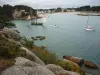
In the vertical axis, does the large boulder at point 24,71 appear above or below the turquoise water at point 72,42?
above

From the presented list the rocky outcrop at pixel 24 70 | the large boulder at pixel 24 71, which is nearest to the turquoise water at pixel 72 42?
the rocky outcrop at pixel 24 70

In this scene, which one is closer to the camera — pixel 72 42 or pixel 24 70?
pixel 24 70

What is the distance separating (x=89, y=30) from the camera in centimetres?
7606

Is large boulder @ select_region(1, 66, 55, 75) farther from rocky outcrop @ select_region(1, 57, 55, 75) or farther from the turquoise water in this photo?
the turquoise water

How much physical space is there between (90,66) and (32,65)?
1684cm

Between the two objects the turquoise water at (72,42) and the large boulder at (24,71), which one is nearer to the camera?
the large boulder at (24,71)

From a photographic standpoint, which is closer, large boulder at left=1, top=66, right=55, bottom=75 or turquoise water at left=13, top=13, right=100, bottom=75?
large boulder at left=1, top=66, right=55, bottom=75

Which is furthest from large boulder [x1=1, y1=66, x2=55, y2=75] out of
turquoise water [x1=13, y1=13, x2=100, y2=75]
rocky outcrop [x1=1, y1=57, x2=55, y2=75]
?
turquoise water [x1=13, y1=13, x2=100, y2=75]

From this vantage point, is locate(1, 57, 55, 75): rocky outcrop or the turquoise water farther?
the turquoise water

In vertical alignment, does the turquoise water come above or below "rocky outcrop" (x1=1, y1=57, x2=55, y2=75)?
below

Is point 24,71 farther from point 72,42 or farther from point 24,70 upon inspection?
point 72,42

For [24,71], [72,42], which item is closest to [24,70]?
[24,71]

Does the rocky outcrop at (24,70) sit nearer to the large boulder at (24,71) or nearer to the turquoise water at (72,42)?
the large boulder at (24,71)

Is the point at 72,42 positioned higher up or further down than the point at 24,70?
further down
